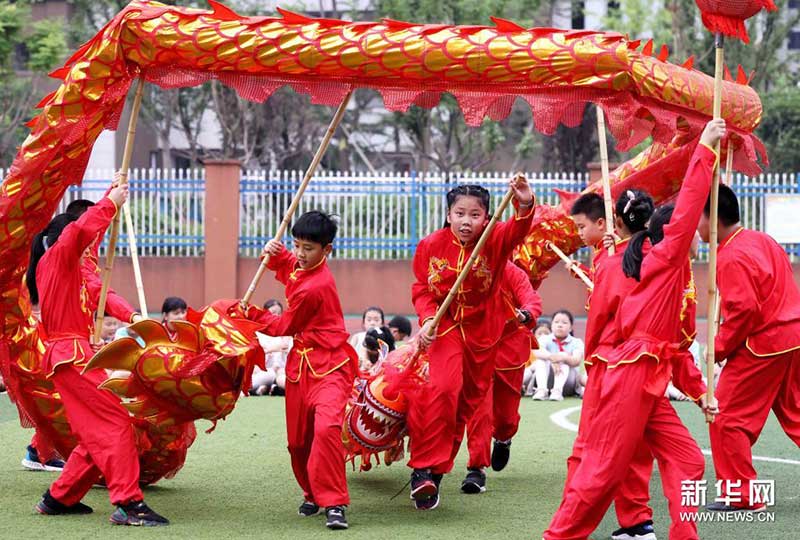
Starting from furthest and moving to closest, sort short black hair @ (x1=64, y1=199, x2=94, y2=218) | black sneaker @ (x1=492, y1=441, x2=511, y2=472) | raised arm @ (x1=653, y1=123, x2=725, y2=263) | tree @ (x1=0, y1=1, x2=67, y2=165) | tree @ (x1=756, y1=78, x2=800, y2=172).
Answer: tree @ (x1=756, y1=78, x2=800, y2=172) < tree @ (x1=0, y1=1, x2=67, y2=165) < black sneaker @ (x1=492, y1=441, x2=511, y2=472) < short black hair @ (x1=64, y1=199, x2=94, y2=218) < raised arm @ (x1=653, y1=123, x2=725, y2=263)

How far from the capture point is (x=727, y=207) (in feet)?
21.5

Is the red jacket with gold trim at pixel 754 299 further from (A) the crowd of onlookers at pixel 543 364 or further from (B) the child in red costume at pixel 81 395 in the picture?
(A) the crowd of onlookers at pixel 543 364

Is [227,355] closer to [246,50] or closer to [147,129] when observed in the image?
[246,50]

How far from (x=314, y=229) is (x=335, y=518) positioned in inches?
60.0

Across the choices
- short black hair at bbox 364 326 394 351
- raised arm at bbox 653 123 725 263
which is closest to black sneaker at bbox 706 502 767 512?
raised arm at bbox 653 123 725 263

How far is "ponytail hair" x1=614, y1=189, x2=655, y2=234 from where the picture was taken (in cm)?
591

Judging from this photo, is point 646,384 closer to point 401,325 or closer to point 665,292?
point 665,292

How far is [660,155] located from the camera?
8.20 meters

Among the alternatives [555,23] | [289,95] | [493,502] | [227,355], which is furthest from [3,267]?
[555,23]

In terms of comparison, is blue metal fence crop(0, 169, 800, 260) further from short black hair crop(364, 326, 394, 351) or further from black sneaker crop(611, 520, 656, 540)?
black sneaker crop(611, 520, 656, 540)

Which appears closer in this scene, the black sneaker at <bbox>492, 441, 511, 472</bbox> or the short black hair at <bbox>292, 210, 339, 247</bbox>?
the short black hair at <bbox>292, 210, 339, 247</bbox>

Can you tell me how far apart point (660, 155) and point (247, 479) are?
132 inches

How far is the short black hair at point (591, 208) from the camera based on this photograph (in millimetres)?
6688

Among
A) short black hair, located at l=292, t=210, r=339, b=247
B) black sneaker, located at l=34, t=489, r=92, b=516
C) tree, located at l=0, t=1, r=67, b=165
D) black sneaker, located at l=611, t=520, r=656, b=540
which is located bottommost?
black sneaker, located at l=34, t=489, r=92, b=516
